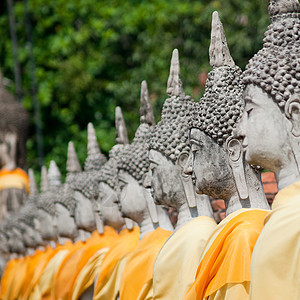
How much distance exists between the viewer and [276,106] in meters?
4.27

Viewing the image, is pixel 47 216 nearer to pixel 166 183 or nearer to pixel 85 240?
pixel 85 240

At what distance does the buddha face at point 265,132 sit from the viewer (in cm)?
421

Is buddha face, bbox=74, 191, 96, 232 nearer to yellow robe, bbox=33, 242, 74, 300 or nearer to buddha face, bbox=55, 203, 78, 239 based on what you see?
yellow robe, bbox=33, 242, 74, 300

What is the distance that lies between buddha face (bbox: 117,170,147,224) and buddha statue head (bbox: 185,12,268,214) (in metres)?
1.71

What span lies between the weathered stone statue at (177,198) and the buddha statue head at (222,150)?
40 cm

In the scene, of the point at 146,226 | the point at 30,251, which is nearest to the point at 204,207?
the point at 146,226

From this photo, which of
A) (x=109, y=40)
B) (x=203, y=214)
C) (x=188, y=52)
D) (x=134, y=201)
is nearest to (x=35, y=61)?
(x=109, y=40)

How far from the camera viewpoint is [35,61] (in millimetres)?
20531

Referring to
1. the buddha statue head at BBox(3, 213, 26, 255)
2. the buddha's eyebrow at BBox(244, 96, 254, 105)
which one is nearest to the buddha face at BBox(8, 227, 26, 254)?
the buddha statue head at BBox(3, 213, 26, 255)

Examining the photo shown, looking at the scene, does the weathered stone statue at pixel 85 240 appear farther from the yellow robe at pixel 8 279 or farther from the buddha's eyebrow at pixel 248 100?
the buddha's eyebrow at pixel 248 100

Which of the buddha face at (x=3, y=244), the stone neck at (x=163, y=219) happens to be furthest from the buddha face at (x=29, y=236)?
the stone neck at (x=163, y=219)

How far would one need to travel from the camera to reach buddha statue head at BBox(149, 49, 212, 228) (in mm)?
5836

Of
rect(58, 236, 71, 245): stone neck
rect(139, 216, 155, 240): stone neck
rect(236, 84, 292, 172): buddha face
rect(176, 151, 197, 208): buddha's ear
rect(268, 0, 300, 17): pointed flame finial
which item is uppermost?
rect(268, 0, 300, 17): pointed flame finial

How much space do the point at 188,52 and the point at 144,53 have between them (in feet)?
6.97
